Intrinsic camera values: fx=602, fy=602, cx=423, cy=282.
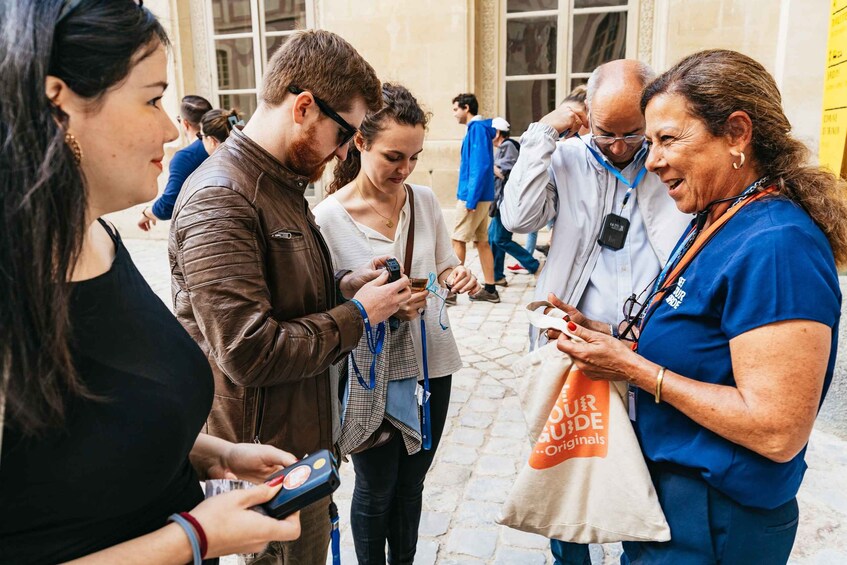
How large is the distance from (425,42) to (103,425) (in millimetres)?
8439

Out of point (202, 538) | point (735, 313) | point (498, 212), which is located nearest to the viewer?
point (202, 538)

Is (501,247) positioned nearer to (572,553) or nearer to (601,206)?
(601,206)

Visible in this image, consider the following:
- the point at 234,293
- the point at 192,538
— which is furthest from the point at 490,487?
the point at 192,538

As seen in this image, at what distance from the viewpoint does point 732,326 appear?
1385 mm

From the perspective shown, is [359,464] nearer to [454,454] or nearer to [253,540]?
[253,540]

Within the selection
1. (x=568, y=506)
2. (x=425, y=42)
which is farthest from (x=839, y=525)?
(x=425, y=42)

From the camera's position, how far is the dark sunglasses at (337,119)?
169cm

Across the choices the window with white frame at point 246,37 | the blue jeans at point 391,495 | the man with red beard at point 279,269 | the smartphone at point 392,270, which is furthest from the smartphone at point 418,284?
the window with white frame at point 246,37

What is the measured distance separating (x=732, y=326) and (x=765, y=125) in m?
0.53

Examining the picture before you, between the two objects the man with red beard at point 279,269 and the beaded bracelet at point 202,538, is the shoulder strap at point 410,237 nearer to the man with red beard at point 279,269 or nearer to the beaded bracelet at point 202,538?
the man with red beard at point 279,269

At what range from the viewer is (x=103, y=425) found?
98 centimetres

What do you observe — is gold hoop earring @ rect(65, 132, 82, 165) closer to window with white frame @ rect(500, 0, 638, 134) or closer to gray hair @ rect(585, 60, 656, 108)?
gray hair @ rect(585, 60, 656, 108)

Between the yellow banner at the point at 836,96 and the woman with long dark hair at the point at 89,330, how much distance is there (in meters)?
4.19

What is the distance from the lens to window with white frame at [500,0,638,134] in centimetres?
859
